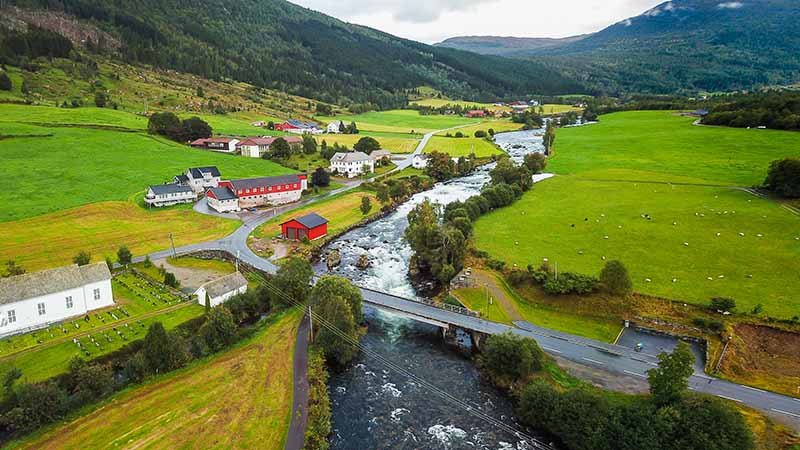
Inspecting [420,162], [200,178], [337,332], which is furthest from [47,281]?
[420,162]

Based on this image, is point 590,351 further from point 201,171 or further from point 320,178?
point 201,171

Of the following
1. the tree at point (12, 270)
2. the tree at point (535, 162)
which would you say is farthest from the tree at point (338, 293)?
the tree at point (535, 162)

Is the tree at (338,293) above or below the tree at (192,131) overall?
below

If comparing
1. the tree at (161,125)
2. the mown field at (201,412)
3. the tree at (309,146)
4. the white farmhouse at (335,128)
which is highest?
the tree at (161,125)

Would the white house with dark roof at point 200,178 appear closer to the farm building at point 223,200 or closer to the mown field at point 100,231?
the farm building at point 223,200

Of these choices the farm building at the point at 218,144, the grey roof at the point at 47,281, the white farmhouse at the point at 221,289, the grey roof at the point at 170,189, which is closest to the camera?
the grey roof at the point at 47,281

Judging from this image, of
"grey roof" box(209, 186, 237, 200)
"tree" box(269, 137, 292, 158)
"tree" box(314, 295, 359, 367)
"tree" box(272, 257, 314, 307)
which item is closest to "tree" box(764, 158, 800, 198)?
"tree" box(314, 295, 359, 367)
